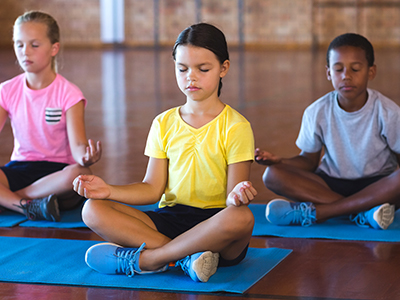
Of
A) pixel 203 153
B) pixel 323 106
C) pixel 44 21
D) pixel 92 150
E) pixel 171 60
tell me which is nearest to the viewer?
pixel 203 153

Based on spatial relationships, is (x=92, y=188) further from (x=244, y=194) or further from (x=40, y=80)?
(x=40, y=80)

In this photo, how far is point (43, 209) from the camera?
7.39 feet

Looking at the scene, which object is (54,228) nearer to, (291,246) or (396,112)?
(291,246)

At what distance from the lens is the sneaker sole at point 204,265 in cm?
160

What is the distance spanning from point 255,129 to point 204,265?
2678 mm

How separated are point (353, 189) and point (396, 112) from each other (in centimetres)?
34

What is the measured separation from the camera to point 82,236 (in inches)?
83.4

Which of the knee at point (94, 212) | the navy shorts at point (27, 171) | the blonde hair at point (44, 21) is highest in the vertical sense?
the blonde hair at point (44, 21)

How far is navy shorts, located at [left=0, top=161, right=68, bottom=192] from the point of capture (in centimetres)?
245

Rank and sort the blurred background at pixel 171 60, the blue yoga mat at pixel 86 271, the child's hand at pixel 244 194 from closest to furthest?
the child's hand at pixel 244 194, the blue yoga mat at pixel 86 271, the blurred background at pixel 171 60

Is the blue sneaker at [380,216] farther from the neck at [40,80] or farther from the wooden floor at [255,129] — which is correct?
the neck at [40,80]

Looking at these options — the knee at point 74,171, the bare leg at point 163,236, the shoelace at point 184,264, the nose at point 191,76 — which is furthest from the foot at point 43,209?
the nose at point 191,76

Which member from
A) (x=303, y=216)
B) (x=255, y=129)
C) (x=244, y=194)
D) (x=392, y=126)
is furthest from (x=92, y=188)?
(x=255, y=129)

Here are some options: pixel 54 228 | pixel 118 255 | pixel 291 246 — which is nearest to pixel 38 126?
pixel 54 228
